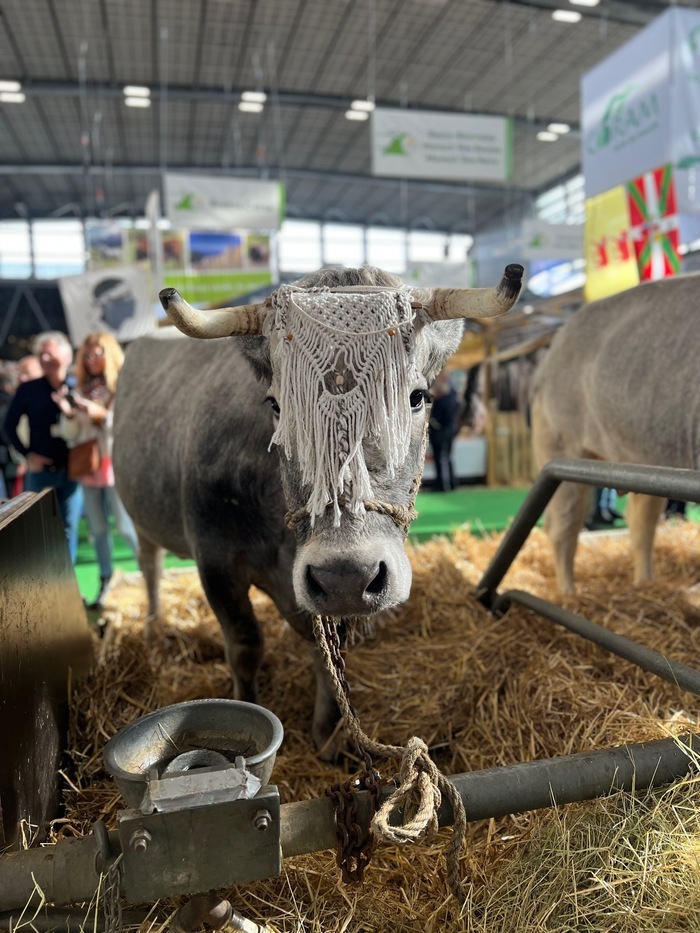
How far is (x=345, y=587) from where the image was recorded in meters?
1.46

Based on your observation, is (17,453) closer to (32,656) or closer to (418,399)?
(32,656)

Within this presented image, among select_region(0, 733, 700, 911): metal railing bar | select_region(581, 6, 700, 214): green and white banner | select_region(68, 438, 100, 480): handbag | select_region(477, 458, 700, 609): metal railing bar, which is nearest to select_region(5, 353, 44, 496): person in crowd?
select_region(68, 438, 100, 480): handbag

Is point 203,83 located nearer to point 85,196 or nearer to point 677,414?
point 85,196

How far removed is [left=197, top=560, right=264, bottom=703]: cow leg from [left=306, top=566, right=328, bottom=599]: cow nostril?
887 millimetres

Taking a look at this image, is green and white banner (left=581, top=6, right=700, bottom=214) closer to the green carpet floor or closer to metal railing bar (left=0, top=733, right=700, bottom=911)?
the green carpet floor

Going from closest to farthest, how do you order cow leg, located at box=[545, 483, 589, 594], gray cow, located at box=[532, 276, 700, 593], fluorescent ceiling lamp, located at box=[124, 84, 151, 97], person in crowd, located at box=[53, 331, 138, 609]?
1. gray cow, located at box=[532, 276, 700, 593]
2. cow leg, located at box=[545, 483, 589, 594]
3. person in crowd, located at box=[53, 331, 138, 609]
4. fluorescent ceiling lamp, located at box=[124, 84, 151, 97]

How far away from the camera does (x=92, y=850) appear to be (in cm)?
112

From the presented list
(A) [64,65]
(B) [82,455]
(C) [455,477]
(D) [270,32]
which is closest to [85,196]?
(A) [64,65]

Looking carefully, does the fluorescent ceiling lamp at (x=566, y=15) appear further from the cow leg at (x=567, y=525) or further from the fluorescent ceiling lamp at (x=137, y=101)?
the cow leg at (x=567, y=525)

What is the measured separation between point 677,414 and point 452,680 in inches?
62.6

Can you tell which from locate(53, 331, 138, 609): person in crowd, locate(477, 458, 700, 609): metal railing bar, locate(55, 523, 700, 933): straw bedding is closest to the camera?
locate(55, 523, 700, 933): straw bedding

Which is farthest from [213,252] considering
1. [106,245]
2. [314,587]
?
[314,587]

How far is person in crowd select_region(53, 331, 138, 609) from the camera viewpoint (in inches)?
183

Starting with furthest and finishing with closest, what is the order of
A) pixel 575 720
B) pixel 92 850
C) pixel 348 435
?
pixel 575 720, pixel 348 435, pixel 92 850
